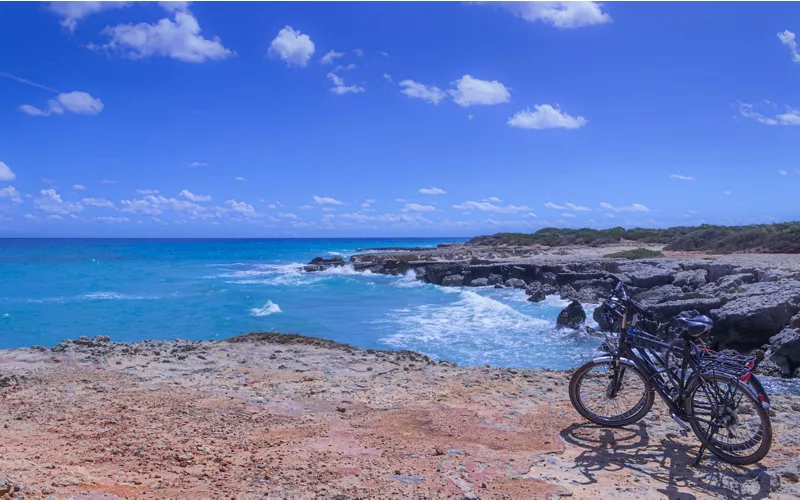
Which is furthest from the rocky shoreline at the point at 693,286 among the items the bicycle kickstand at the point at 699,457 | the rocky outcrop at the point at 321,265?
the rocky outcrop at the point at 321,265

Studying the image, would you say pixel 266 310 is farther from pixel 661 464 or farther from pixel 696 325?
pixel 696 325

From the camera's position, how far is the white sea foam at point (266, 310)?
2175 centimetres

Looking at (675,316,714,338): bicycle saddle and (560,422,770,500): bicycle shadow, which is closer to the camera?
(560,422,770,500): bicycle shadow

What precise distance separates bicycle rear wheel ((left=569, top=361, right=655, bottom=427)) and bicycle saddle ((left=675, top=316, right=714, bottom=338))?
719 millimetres

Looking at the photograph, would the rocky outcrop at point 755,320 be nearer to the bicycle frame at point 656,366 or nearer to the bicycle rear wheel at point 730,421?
the bicycle frame at point 656,366

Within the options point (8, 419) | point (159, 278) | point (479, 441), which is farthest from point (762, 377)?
point (159, 278)

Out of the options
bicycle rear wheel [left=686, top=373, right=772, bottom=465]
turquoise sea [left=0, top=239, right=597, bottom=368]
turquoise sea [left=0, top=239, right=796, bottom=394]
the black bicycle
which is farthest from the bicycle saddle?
turquoise sea [left=0, top=239, right=597, bottom=368]

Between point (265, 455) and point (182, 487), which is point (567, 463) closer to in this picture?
point (265, 455)

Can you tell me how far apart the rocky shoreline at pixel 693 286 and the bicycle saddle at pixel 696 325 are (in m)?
0.44

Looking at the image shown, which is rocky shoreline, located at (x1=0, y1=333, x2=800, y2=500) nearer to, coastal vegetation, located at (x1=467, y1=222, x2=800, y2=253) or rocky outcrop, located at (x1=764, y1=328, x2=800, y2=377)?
rocky outcrop, located at (x1=764, y1=328, x2=800, y2=377)

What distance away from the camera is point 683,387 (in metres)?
5.14

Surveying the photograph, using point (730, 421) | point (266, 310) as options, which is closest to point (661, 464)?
point (730, 421)

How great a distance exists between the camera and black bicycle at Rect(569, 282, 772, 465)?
480 centimetres

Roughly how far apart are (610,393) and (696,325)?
127 centimetres
